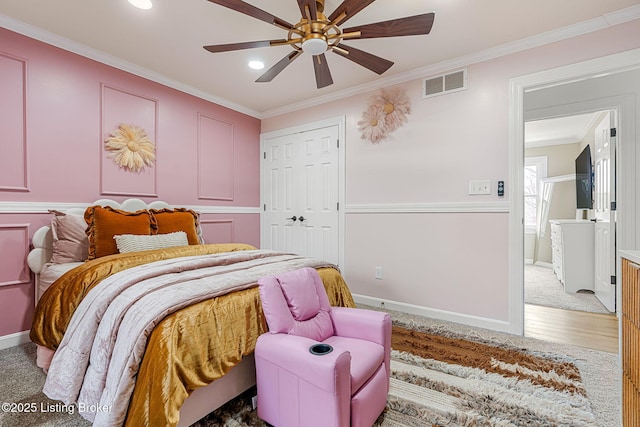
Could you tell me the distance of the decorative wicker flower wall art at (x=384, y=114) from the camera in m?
3.25

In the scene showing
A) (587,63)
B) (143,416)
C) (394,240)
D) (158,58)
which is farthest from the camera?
(394,240)

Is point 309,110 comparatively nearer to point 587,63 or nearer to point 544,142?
point 587,63

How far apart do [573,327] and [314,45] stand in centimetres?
333

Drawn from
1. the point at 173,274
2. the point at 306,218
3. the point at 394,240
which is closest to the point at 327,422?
the point at 173,274

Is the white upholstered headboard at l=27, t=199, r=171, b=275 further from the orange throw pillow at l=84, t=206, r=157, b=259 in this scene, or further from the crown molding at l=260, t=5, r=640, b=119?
the crown molding at l=260, t=5, r=640, b=119

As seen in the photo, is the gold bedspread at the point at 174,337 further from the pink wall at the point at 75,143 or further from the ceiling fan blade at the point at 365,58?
the ceiling fan blade at the point at 365,58

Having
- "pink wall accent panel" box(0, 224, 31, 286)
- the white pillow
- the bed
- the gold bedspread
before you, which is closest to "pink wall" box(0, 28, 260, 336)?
"pink wall accent panel" box(0, 224, 31, 286)

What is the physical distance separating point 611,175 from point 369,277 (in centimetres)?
288

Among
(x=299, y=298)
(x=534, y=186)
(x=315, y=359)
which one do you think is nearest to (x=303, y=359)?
(x=315, y=359)

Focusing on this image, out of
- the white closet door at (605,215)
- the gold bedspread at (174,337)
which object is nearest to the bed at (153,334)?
the gold bedspread at (174,337)

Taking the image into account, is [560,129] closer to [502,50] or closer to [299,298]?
[502,50]

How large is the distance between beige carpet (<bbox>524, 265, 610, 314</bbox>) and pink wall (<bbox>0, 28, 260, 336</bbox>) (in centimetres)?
410

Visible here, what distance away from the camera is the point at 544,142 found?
607 centimetres

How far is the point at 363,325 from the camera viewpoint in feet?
5.41
